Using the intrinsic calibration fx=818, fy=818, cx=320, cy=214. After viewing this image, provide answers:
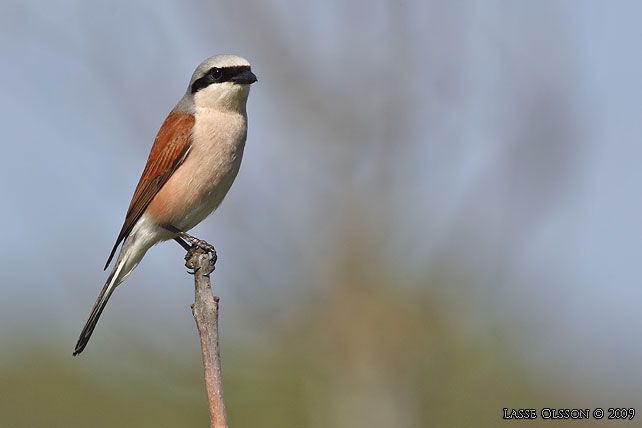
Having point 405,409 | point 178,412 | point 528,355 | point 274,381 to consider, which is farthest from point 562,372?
point 178,412

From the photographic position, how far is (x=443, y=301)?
798cm

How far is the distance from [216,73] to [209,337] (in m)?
2.69

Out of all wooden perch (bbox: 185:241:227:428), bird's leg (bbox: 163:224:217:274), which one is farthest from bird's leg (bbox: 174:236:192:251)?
wooden perch (bbox: 185:241:227:428)

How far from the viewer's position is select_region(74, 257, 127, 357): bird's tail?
14.9 feet

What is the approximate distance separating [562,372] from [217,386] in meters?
6.88

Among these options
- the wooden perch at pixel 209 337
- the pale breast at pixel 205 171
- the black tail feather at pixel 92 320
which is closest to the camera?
the wooden perch at pixel 209 337

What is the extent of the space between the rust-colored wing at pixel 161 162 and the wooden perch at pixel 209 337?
5.80ft

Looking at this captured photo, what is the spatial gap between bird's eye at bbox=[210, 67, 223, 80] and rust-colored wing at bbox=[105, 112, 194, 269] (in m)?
0.28

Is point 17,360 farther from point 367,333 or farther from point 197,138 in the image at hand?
point 197,138

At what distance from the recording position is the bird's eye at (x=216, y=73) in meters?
4.98

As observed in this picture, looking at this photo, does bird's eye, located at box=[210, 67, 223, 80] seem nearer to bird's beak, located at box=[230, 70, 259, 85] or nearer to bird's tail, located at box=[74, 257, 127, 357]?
bird's beak, located at box=[230, 70, 259, 85]

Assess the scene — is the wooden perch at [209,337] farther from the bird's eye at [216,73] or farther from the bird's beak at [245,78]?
the bird's eye at [216,73]

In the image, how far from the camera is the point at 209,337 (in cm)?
265

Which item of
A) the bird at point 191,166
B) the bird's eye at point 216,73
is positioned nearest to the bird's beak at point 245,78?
the bird at point 191,166
